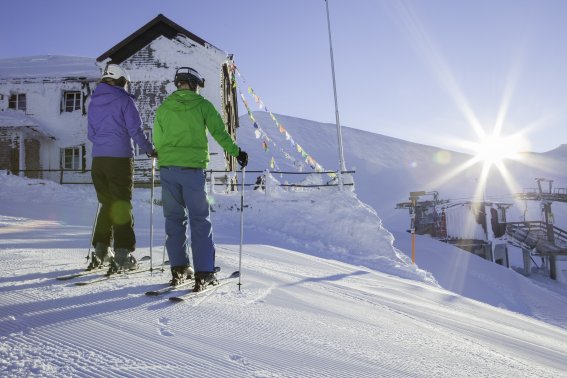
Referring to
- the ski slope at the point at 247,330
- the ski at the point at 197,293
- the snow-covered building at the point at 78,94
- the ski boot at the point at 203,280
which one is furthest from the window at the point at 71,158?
the ski boot at the point at 203,280

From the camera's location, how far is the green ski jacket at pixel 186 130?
3621 millimetres

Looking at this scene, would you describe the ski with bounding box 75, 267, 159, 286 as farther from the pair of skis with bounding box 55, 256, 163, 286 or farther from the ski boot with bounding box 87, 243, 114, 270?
the ski boot with bounding box 87, 243, 114, 270

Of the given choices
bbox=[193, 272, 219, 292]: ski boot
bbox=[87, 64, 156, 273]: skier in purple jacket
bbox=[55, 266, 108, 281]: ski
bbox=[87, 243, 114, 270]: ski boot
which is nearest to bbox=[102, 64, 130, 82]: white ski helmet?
bbox=[87, 64, 156, 273]: skier in purple jacket

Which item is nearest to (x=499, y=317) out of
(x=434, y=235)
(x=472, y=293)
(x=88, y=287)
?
(x=88, y=287)

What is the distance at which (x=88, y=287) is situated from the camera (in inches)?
134

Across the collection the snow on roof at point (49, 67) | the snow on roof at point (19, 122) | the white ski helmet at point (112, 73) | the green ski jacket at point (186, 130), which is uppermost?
the snow on roof at point (49, 67)

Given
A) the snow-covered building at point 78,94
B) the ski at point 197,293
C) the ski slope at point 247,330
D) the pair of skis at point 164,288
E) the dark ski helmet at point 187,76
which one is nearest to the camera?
the ski slope at point 247,330

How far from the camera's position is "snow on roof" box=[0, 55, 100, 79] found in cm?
2134

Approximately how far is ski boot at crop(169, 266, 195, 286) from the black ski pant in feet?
2.27

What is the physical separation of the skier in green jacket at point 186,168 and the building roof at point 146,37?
17278 mm

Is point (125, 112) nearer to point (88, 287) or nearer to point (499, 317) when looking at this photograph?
point (88, 287)

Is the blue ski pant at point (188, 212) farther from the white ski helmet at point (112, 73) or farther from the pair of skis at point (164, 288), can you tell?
the white ski helmet at point (112, 73)

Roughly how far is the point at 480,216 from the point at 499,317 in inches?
1210

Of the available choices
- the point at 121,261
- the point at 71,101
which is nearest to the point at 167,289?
the point at 121,261
